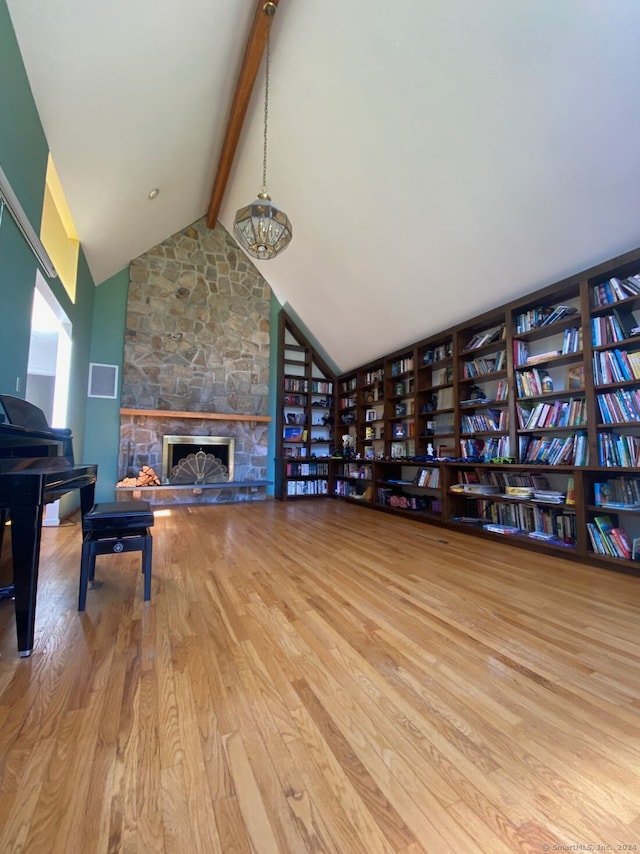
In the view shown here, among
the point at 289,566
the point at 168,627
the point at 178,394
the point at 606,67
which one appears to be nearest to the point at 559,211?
the point at 606,67

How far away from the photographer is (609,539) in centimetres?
252

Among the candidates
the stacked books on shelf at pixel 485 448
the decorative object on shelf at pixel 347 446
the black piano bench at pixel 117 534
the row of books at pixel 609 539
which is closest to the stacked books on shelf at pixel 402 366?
the stacked books on shelf at pixel 485 448

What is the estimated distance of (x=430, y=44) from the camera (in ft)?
7.82

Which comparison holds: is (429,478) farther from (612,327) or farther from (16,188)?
(16,188)

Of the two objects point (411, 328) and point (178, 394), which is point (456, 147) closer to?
point (411, 328)

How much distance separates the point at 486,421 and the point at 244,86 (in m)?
3.99

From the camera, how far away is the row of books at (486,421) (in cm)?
344

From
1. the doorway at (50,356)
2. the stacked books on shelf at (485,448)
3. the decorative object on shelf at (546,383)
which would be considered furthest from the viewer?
the stacked books on shelf at (485,448)

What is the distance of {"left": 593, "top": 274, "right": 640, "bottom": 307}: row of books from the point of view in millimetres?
2508

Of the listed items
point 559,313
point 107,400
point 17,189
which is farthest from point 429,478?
point 107,400

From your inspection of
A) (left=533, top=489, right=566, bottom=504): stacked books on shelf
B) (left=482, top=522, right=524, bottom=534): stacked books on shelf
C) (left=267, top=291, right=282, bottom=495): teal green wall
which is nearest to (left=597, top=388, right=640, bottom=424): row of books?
(left=533, top=489, right=566, bottom=504): stacked books on shelf

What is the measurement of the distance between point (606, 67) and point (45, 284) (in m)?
4.11

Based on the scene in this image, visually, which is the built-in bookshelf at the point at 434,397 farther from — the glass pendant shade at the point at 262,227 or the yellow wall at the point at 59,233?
the yellow wall at the point at 59,233

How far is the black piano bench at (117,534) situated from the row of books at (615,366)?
10.7 feet
